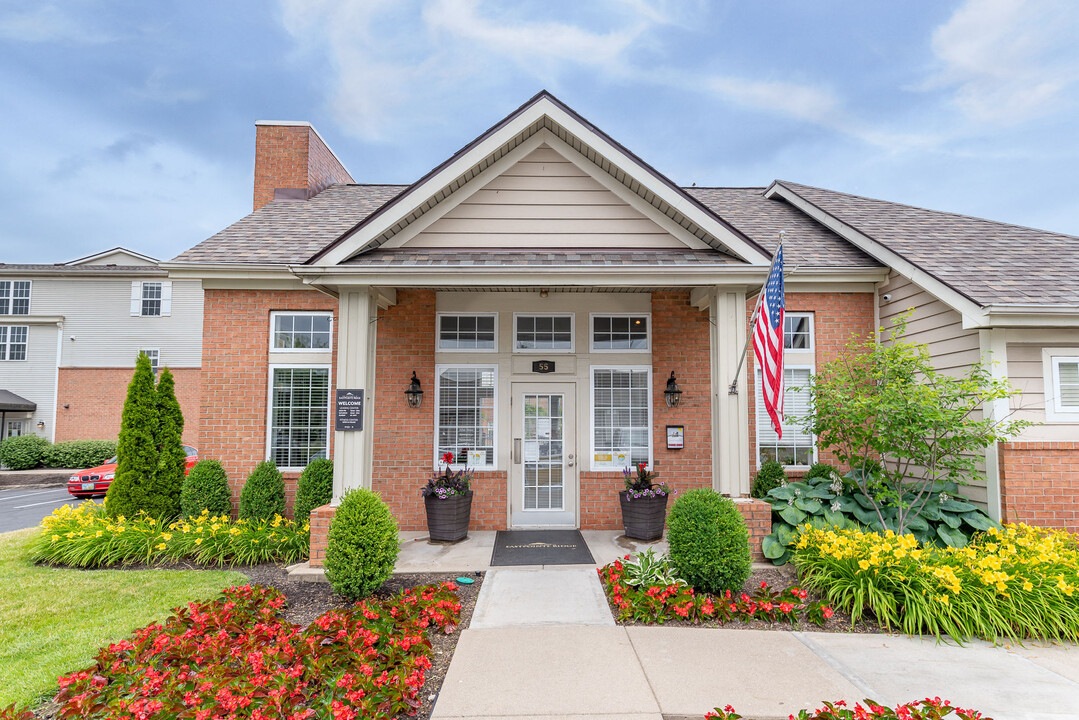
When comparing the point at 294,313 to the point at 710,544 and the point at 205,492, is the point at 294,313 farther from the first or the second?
the point at 710,544

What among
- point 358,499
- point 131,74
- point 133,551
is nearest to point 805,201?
point 358,499

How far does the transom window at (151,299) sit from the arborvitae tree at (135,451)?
17.4 metres

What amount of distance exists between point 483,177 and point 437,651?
18.6 feet

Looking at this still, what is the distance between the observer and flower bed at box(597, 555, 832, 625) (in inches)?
197

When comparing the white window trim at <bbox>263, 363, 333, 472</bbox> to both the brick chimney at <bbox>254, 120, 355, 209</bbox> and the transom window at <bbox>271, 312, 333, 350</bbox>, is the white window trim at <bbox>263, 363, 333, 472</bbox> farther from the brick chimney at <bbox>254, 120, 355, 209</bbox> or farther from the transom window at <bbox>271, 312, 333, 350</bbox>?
the brick chimney at <bbox>254, 120, 355, 209</bbox>

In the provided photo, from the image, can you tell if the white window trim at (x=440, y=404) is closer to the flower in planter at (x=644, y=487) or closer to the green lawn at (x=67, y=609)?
the flower in planter at (x=644, y=487)

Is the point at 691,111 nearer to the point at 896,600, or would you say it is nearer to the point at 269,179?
the point at 269,179

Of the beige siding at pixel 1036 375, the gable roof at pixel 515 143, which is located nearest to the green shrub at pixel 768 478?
the beige siding at pixel 1036 375

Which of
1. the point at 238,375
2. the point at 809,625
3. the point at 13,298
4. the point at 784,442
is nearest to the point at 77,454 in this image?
the point at 13,298

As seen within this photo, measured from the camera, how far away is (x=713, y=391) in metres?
7.09

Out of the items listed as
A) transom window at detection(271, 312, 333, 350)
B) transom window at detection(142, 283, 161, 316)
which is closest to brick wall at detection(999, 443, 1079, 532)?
transom window at detection(271, 312, 333, 350)

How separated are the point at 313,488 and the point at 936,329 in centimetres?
877

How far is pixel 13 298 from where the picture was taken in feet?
73.6

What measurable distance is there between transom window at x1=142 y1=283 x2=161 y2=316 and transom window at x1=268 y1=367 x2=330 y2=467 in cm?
1821
